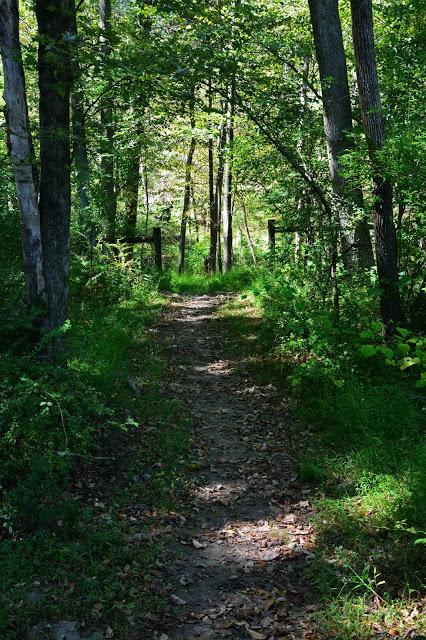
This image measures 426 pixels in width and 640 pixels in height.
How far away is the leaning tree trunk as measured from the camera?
209 inches

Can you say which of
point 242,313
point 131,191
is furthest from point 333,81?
point 131,191

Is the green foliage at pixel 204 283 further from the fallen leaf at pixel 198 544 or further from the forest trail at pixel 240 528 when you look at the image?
the fallen leaf at pixel 198 544

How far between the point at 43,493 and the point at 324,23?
8.33m

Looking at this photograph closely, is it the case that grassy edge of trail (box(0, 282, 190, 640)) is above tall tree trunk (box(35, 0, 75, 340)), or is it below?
below

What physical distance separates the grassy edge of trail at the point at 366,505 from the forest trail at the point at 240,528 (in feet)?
0.59

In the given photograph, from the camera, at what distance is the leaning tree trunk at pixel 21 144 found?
5.30 meters

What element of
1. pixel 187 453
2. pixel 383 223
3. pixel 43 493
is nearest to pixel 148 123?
pixel 383 223

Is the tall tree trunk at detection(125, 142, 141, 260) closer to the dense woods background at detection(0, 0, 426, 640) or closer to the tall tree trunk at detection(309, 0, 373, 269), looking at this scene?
the dense woods background at detection(0, 0, 426, 640)

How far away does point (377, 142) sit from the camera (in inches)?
276

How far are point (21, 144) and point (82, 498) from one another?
3.60 meters

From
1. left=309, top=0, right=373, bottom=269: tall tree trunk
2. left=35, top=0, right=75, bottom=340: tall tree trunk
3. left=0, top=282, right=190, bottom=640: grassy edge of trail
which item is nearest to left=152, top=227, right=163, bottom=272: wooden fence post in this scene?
left=309, top=0, right=373, bottom=269: tall tree trunk

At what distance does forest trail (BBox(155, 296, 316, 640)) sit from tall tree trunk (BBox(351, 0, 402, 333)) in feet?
7.05

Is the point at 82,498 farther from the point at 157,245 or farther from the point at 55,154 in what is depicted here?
the point at 157,245

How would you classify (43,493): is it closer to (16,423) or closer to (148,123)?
(16,423)
